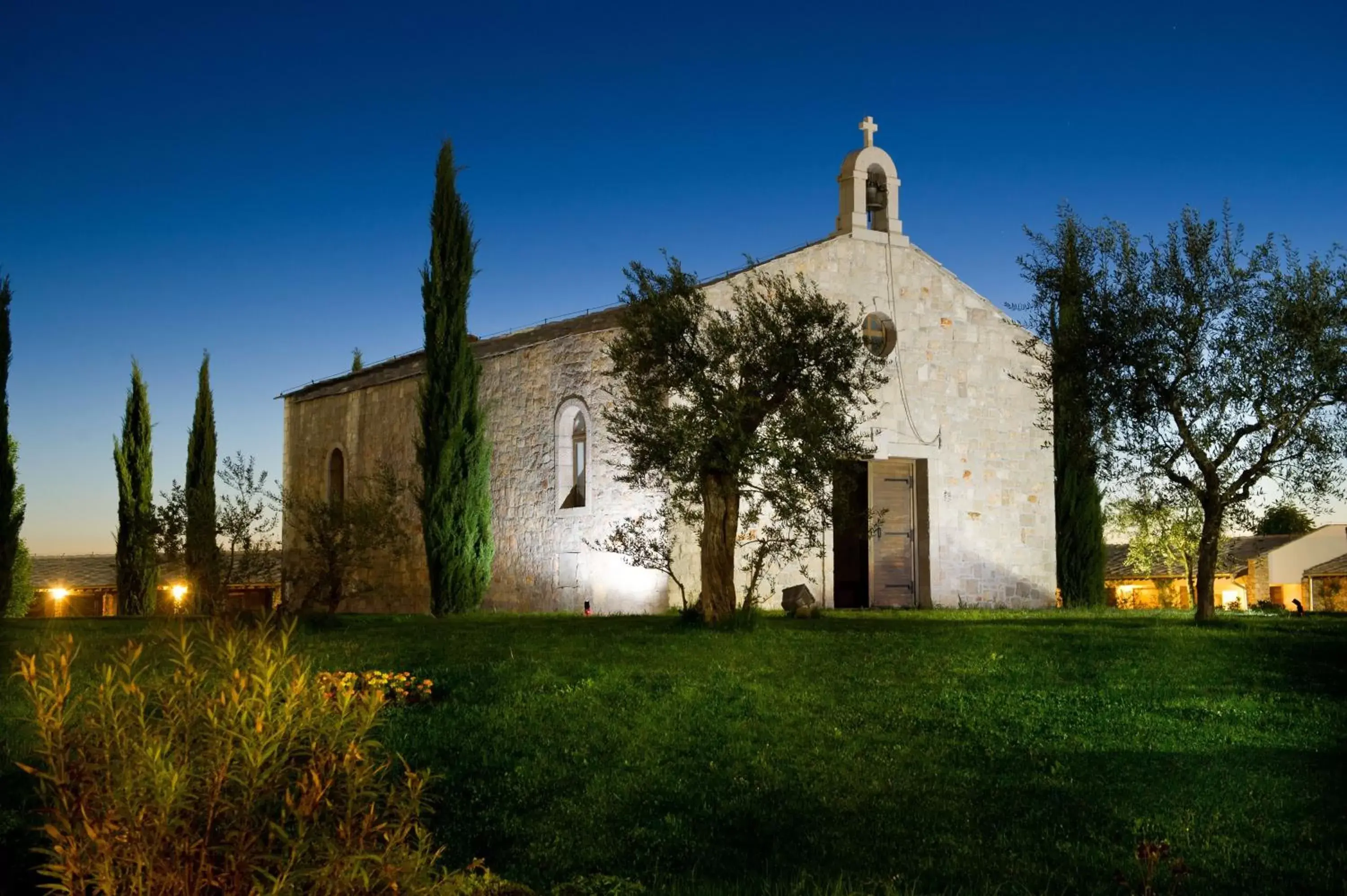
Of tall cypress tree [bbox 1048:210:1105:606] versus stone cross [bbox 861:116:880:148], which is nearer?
tall cypress tree [bbox 1048:210:1105:606]

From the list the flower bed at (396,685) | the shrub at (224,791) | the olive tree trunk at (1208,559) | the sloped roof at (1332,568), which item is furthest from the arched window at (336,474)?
the sloped roof at (1332,568)

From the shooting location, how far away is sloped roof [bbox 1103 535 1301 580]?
59031mm

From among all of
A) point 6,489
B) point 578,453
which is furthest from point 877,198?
point 6,489

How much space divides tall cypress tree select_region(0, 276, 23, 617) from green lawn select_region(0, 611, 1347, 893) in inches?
561

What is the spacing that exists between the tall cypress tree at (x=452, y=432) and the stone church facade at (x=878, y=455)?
85 centimetres

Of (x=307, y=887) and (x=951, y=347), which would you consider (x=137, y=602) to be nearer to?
(x=951, y=347)

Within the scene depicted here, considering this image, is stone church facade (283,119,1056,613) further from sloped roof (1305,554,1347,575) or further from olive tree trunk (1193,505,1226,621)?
sloped roof (1305,554,1347,575)

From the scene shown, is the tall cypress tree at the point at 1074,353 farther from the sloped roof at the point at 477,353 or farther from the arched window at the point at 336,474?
the arched window at the point at 336,474

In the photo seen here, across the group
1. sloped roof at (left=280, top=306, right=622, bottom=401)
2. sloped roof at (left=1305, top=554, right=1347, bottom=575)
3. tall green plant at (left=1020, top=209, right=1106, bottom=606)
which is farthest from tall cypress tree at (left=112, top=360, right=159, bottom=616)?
sloped roof at (left=1305, top=554, right=1347, bottom=575)

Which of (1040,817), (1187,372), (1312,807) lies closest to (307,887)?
(1040,817)

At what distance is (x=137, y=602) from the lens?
31703 mm

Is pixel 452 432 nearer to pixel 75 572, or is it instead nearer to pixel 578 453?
pixel 578 453

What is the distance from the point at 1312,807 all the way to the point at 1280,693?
3.55m

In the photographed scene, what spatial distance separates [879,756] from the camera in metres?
10.1
